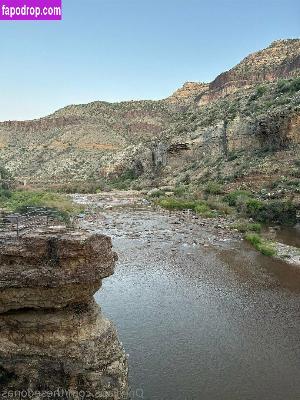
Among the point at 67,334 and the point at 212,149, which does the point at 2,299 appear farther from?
the point at 212,149

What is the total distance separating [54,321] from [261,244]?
1752cm

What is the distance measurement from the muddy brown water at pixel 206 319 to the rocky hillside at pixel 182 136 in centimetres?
1946

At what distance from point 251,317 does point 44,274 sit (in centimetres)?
838

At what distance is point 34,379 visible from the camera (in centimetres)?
819

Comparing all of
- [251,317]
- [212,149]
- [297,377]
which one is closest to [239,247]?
[251,317]

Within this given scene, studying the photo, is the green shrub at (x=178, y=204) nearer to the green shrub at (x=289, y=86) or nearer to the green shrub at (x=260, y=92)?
the green shrub at (x=289, y=86)

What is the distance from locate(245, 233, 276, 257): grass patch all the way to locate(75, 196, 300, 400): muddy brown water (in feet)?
1.90

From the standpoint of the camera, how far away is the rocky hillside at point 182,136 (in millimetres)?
45250

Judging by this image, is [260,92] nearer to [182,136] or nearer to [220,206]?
[182,136]

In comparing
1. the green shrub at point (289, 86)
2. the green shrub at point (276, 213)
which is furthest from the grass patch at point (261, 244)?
the green shrub at point (289, 86)

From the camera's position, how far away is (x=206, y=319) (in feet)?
45.6

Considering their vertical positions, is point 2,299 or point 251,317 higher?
point 2,299

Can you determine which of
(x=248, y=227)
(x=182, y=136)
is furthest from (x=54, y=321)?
(x=182, y=136)

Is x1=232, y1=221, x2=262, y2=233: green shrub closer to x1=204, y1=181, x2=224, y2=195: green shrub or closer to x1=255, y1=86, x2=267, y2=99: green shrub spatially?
x1=204, y1=181, x2=224, y2=195: green shrub
